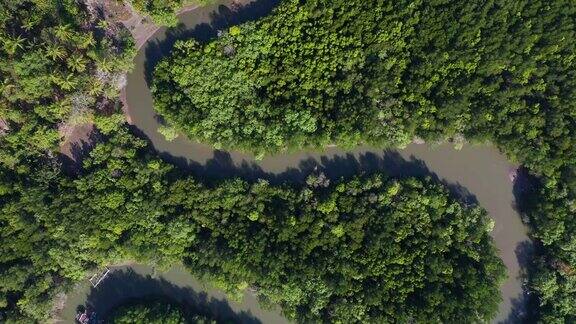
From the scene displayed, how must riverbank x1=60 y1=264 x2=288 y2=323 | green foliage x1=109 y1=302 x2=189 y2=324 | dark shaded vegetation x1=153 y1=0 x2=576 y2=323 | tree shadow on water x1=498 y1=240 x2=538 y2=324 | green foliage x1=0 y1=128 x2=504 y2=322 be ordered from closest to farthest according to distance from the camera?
green foliage x1=0 y1=128 x2=504 y2=322 → green foliage x1=109 y1=302 x2=189 y2=324 → dark shaded vegetation x1=153 y1=0 x2=576 y2=323 → tree shadow on water x1=498 y1=240 x2=538 y2=324 → riverbank x1=60 y1=264 x2=288 y2=323

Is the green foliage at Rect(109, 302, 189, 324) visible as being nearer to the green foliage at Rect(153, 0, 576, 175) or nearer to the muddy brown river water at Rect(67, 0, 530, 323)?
the muddy brown river water at Rect(67, 0, 530, 323)

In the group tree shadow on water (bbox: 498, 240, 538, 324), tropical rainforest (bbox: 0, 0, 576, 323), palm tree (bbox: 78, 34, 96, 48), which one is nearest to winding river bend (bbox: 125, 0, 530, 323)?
tree shadow on water (bbox: 498, 240, 538, 324)

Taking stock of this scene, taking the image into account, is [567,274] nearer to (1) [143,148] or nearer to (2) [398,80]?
(2) [398,80]

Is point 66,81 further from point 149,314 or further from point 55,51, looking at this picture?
point 149,314

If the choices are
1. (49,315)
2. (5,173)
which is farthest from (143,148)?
(49,315)

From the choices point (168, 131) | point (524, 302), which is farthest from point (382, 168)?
point (168, 131)
